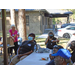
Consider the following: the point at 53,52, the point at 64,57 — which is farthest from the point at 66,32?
the point at 64,57

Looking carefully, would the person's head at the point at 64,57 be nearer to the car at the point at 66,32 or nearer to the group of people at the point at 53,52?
the group of people at the point at 53,52

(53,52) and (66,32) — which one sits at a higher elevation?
(66,32)

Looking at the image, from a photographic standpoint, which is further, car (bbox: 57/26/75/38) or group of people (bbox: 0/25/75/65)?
car (bbox: 57/26/75/38)

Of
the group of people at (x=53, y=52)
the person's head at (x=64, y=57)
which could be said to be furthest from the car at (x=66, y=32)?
the person's head at (x=64, y=57)

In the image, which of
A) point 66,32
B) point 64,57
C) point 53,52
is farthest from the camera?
point 66,32

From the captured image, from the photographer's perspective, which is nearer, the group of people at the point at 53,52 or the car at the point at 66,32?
the group of people at the point at 53,52

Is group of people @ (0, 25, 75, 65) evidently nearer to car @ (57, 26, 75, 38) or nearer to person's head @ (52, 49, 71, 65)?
person's head @ (52, 49, 71, 65)

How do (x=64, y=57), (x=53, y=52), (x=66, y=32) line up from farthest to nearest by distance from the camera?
(x=66, y=32) → (x=53, y=52) → (x=64, y=57)

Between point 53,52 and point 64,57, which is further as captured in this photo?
point 53,52

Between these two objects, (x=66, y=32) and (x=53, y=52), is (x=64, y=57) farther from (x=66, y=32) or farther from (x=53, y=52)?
(x=66, y=32)

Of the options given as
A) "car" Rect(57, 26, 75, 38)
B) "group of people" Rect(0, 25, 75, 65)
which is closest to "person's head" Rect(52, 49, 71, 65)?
"group of people" Rect(0, 25, 75, 65)
